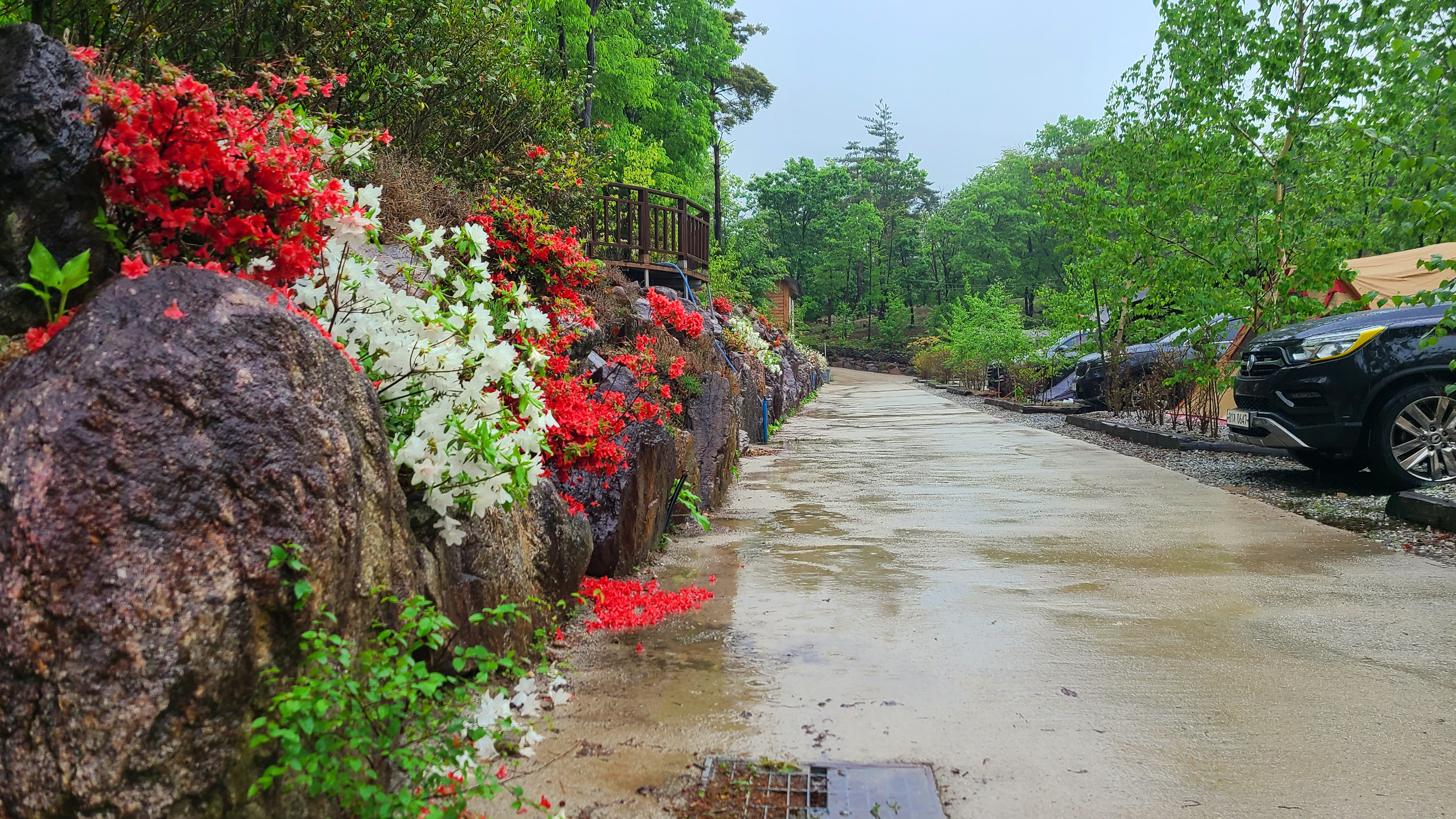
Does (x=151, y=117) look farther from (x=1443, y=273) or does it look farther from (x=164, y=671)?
(x=1443, y=273)

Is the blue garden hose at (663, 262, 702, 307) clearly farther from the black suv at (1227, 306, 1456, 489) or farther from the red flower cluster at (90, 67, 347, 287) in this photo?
the red flower cluster at (90, 67, 347, 287)

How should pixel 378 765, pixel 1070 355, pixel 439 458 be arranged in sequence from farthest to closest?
pixel 1070 355, pixel 439 458, pixel 378 765

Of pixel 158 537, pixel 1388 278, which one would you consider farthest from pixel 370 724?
pixel 1388 278

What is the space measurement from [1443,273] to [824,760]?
1276cm

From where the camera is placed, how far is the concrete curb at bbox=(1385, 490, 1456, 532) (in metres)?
5.89

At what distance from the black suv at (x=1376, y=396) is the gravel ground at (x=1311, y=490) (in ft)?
1.23

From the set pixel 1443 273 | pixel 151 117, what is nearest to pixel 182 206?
pixel 151 117

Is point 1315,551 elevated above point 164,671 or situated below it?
below

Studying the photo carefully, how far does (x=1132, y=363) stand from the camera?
680 inches

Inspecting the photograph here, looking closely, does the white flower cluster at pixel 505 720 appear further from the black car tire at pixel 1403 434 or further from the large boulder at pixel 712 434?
the black car tire at pixel 1403 434

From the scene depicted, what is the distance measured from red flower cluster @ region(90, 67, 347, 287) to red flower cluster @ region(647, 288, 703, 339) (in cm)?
549

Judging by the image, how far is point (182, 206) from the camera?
2311 mm

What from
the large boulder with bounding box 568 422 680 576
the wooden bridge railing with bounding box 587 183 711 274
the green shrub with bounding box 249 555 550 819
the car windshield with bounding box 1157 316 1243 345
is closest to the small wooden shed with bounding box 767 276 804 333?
the car windshield with bounding box 1157 316 1243 345

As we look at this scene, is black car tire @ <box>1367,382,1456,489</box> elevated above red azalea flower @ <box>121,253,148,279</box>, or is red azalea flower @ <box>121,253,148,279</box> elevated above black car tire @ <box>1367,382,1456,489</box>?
red azalea flower @ <box>121,253,148,279</box>
